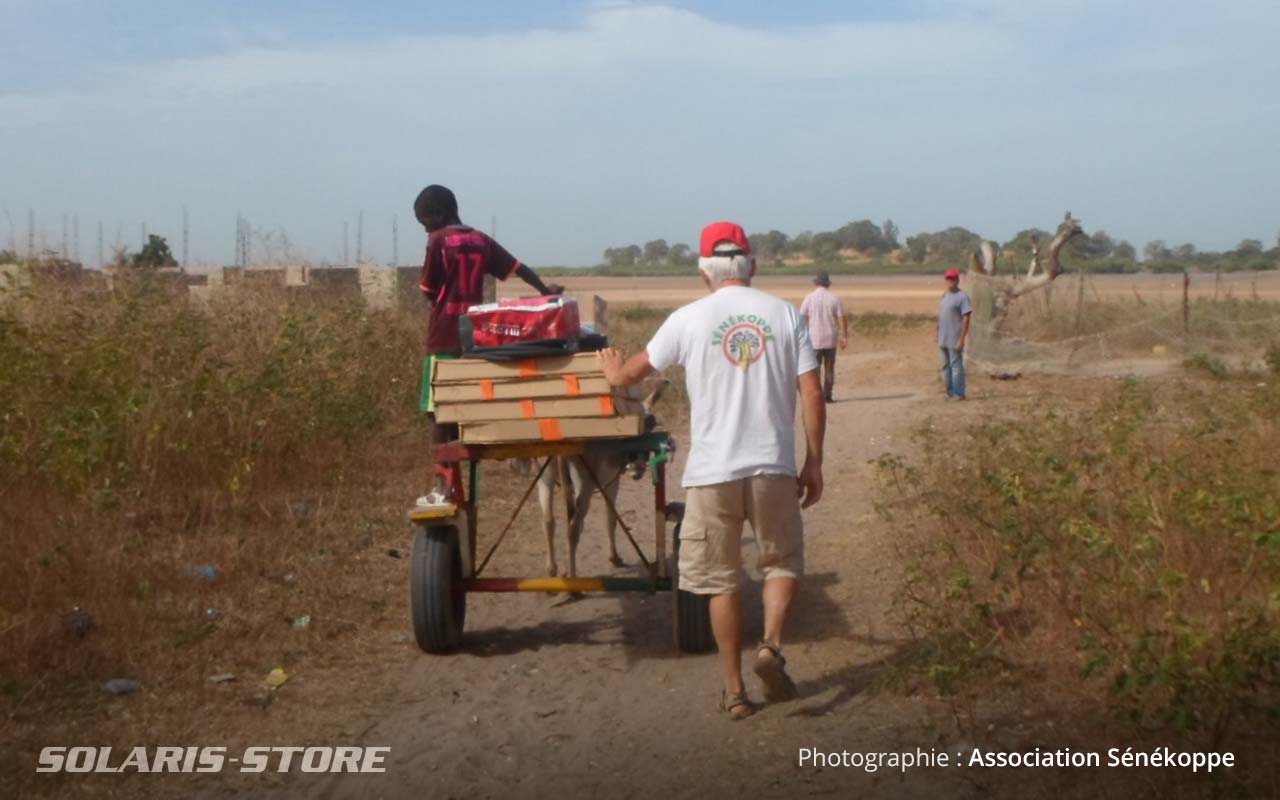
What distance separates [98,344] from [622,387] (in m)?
5.25

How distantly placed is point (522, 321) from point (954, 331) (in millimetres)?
12557

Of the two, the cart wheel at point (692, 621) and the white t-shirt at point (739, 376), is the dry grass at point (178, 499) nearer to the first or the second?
the cart wheel at point (692, 621)

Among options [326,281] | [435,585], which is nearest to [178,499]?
[435,585]

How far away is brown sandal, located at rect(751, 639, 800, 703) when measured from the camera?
579cm

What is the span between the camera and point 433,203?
25.2 ft

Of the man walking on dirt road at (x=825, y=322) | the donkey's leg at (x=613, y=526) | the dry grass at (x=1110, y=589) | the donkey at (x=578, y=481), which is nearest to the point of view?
the dry grass at (x=1110, y=589)

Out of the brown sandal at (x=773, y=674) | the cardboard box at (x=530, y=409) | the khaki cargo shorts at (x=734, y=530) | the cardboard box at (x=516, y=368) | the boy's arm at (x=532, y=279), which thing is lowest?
the brown sandal at (x=773, y=674)

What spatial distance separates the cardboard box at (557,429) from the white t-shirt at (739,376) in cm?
68

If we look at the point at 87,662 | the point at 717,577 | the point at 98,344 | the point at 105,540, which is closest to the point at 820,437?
the point at 717,577

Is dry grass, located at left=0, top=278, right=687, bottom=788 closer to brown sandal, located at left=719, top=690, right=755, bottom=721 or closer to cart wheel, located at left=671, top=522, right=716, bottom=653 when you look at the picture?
cart wheel, located at left=671, top=522, right=716, bottom=653

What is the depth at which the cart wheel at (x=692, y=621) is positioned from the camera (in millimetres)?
6867

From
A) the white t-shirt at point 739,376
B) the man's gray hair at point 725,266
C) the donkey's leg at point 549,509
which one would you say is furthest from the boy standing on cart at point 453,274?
the white t-shirt at point 739,376

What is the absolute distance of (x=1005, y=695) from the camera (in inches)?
234

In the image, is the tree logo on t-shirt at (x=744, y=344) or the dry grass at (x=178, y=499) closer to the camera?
the tree logo on t-shirt at (x=744, y=344)
